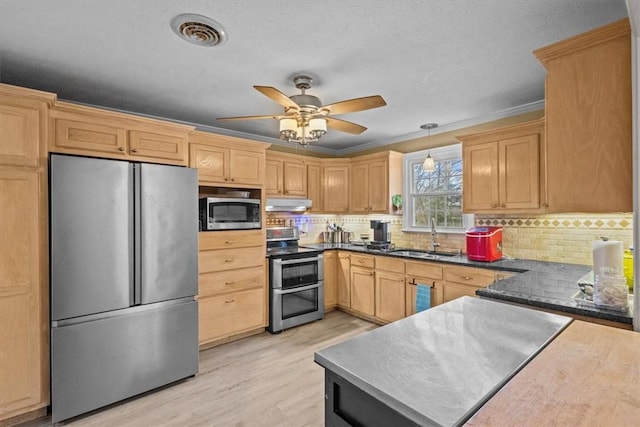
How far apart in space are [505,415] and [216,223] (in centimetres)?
298

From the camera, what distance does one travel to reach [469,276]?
3006mm

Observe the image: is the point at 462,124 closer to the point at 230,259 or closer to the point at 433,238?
the point at 433,238

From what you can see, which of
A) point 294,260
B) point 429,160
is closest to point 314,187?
point 294,260

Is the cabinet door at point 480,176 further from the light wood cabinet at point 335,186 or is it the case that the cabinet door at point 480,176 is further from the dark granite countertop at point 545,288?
the light wood cabinet at point 335,186

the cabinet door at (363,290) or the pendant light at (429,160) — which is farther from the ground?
the pendant light at (429,160)

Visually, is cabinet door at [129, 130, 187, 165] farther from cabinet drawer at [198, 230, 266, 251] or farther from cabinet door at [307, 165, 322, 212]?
cabinet door at [307, 165, 322, 212]

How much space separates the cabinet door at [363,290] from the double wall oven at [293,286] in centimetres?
43

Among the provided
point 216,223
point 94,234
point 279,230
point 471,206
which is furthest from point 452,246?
point 94,234

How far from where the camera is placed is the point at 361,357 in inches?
38.8

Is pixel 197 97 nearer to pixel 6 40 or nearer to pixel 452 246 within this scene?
pixel 6 40

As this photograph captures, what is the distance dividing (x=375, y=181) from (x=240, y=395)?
10.2ft

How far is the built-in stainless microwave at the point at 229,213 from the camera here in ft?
10.5

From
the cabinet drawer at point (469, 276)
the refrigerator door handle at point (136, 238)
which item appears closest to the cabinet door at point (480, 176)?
the cabinet drawer at point (469, 276)

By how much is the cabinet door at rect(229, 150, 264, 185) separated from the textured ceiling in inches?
19.9
